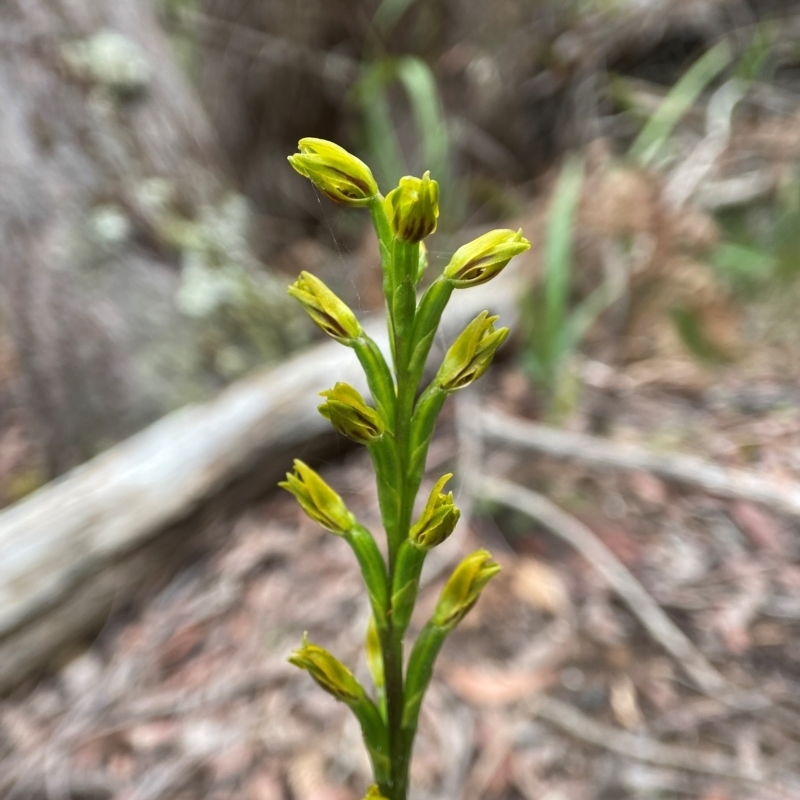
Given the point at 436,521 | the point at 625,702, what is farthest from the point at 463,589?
Answer: the point at 625,702

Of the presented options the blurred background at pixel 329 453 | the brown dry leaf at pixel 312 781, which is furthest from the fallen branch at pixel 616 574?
the brown dry leaf at pixel 312 781

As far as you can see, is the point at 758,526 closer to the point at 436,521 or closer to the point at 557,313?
the point at 557,313

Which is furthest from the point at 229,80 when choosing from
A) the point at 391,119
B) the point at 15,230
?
the point at 15,230

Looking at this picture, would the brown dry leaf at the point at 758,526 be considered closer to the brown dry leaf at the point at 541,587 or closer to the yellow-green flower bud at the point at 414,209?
the brown dry leaf at the point at 541,587

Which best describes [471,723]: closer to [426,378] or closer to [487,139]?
[426,378]

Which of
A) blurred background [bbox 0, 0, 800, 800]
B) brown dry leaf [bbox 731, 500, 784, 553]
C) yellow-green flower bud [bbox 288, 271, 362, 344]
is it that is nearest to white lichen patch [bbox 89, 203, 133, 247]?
blurred background [bbox 0, 0, 800, 800]
